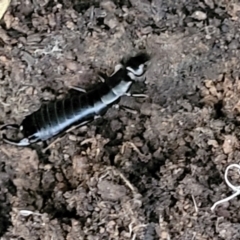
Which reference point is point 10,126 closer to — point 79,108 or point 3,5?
point 79,108

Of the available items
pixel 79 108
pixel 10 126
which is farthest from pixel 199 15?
pixel 10 126

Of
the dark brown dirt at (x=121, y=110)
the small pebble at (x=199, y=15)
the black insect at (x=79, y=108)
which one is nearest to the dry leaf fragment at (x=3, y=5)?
the dark brown dirt at (x=121, y=110)

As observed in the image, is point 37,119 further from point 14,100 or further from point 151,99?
point 151,99

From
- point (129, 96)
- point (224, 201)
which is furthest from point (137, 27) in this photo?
point (224, 201)

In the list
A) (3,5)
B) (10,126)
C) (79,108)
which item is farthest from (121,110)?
(3,5)

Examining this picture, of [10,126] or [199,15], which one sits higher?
[199,15]

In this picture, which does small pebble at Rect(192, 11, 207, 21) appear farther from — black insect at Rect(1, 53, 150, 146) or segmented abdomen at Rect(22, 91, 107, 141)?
segmented abdomen at Rect(22, 91, 107, 141)
